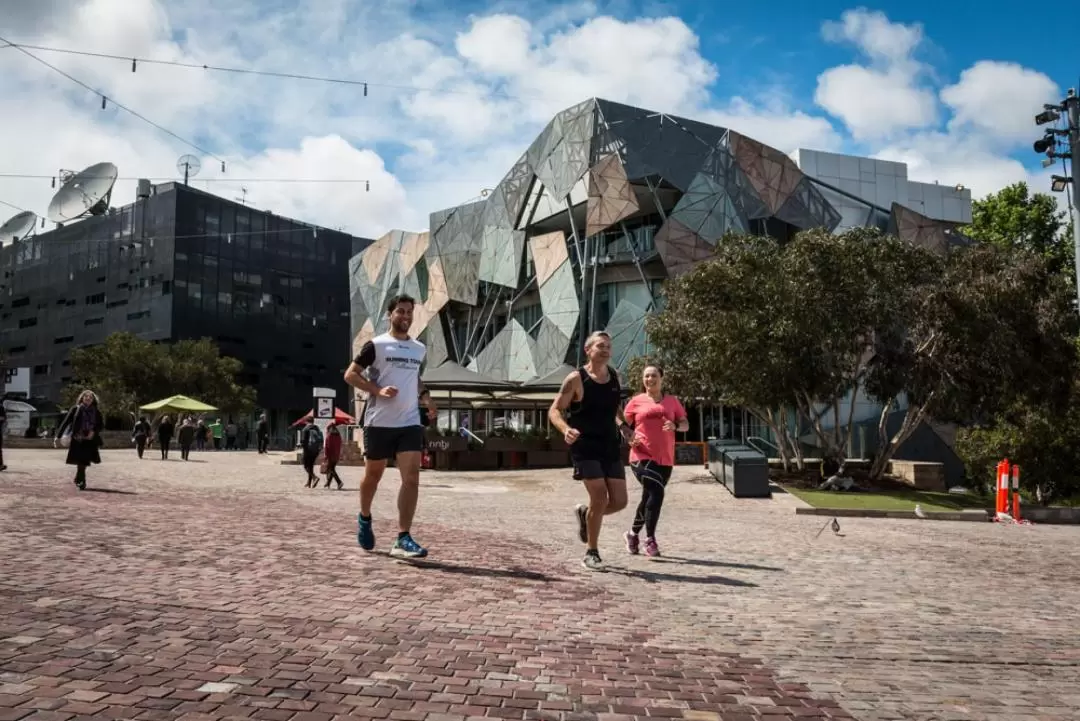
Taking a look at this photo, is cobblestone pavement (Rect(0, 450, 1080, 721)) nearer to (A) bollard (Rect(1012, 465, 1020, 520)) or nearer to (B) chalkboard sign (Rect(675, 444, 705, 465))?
(A) bollard (Rect(1012, 465, 1020, 520))

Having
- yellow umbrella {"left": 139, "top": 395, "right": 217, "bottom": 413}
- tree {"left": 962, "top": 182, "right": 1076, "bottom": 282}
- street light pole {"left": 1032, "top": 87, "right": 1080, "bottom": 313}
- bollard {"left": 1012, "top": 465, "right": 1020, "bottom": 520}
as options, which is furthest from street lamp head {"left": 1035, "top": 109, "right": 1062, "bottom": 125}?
yellow umbrella {"left": 139, "top": 395, "right": 217, "bottom": 413}

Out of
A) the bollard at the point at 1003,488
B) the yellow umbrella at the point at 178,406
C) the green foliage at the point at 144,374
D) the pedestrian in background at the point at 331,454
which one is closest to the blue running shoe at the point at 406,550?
the pedestrian in background at the point at 331,454

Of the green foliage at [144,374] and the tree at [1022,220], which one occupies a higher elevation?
the tree at [1022,220]

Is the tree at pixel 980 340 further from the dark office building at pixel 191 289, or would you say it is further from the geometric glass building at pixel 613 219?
the dark office building at pixel 191 289

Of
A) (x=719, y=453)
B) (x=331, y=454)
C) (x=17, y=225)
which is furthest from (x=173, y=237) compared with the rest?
(x=719, y=453)

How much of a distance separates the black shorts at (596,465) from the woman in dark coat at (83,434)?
363 inches

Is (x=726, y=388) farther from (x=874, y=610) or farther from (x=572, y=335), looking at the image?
(x=572, y=335)

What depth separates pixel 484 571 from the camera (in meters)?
5.91

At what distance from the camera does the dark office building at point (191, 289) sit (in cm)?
7062

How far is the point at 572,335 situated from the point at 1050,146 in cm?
2310

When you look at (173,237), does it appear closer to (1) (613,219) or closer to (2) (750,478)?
(1) (613,219)

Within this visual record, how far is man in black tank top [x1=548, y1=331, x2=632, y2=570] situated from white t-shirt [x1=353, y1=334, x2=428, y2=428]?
3.47 ft

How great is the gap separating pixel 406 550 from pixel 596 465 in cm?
153

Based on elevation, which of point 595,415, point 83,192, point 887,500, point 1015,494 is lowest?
point 887,500
